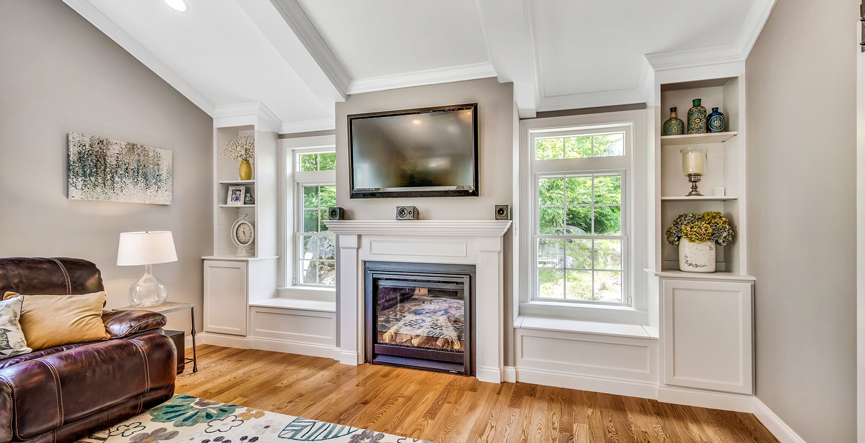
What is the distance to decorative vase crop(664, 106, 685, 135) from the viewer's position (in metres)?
2.62

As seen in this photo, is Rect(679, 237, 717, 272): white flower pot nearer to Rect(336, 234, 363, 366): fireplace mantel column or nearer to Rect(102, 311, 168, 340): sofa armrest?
Rect(336, 234, 363, 366): fireplace mantel column

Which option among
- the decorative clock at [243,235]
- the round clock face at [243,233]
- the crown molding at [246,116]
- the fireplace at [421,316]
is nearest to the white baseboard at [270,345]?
the fireplace at [421,316]

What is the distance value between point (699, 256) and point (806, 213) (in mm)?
700

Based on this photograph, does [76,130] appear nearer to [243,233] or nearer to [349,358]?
[243,233]

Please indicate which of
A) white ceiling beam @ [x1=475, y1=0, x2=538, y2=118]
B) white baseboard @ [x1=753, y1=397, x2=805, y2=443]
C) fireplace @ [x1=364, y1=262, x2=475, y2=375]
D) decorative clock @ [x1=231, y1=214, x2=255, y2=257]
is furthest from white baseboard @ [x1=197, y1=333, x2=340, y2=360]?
white baseboard @ [x1=753, y1=397, x2=805, y2=443]

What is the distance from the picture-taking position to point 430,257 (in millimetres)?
2980

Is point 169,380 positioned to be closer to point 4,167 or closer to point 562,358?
point 4,167

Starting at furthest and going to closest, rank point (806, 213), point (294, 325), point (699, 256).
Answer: point (294, 325) → point (699, 256) → point (806, 213)

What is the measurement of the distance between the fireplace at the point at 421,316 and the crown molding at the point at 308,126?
4.88ft

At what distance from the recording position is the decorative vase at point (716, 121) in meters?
2.53

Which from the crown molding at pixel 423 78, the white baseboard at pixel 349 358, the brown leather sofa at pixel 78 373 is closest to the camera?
the brown leather sofa at pixel 78 373

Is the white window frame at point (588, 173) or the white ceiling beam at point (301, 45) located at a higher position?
the white ceiling beam at point (301, 45)

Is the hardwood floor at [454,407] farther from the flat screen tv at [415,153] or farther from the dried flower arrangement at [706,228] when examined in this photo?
the flat screen tv at [415,153]

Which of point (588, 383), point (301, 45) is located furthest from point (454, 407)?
point (301, 45)
